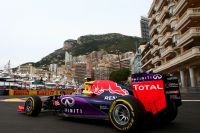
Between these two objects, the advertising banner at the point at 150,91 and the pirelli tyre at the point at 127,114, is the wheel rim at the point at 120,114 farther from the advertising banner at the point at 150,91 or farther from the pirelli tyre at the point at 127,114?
the advertising banner at the point at 150,91

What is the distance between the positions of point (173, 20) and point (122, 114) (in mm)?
42333

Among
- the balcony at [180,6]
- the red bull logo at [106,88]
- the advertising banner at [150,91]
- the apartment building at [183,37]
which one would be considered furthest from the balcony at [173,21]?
the advertising banner at [150,91]

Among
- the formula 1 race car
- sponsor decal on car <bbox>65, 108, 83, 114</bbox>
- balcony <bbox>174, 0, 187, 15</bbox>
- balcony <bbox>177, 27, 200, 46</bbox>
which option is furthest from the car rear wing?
balcony <bbox>174, 0, 187, 15</bbox>

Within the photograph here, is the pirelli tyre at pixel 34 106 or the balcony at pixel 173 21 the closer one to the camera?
the pirelli tyre at pixel 34 106

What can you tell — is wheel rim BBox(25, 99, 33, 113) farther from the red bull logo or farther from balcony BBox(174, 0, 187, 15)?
balcony BBox(174, 0, 187, 15)

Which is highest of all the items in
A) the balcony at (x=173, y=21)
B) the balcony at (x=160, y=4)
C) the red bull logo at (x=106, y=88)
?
the balcony at (x=160, y=4)

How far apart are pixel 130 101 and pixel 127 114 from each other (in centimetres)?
34

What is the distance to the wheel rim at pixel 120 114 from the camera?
5.71 m

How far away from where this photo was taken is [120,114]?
19.4 feet

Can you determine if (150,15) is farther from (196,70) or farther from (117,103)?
(117,103)

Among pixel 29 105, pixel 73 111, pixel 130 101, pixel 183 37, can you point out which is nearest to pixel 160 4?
pixel 183 37

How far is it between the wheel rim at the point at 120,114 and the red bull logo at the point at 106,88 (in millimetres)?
819

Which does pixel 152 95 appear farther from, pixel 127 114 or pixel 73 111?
pixel 73 111

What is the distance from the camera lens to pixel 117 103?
5.94m
